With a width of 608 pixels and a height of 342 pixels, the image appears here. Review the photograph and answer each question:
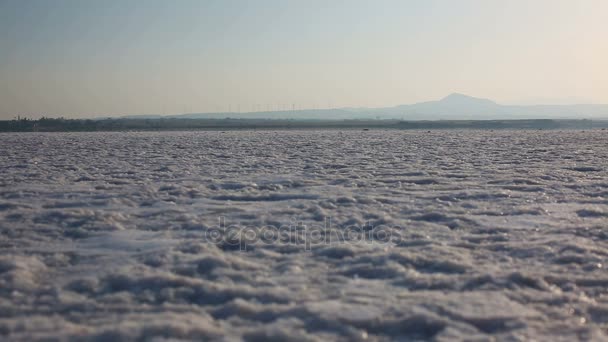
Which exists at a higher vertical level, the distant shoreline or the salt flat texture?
the distant shoreline

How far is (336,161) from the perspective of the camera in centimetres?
1436

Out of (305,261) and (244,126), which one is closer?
(305,261)

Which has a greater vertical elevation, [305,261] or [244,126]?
[244,126]

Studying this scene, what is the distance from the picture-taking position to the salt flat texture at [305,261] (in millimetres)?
3623

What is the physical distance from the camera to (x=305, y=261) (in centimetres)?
499

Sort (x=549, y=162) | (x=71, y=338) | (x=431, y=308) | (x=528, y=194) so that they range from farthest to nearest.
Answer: (x=549, y=162), (x=528, y=194), (x=431, y=308), (x=71, y=338)

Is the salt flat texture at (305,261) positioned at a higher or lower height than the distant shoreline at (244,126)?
lower

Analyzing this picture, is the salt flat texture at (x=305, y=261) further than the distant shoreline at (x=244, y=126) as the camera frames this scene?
No

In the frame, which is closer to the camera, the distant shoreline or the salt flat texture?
the salt flat texture

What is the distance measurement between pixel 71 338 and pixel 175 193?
5398 millimetres

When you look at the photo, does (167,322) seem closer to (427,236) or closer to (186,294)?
(186,294)

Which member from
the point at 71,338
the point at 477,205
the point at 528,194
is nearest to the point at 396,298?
the point at 71,338

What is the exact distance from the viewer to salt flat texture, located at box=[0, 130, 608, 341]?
3.62 metres

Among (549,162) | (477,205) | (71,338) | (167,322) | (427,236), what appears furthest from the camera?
(549,162)
